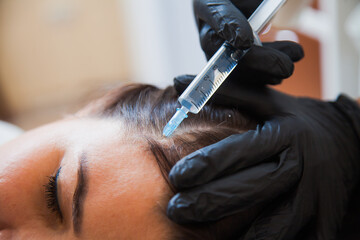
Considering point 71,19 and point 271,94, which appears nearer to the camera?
point 271,94

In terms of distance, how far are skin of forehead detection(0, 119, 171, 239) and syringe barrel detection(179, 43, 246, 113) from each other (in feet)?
0.47

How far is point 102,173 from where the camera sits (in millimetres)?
582

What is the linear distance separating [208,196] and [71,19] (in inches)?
119

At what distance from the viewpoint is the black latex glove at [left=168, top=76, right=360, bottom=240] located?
55 centimetres

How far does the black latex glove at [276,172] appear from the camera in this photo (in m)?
0.55

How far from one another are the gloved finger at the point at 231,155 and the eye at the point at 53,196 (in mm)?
245

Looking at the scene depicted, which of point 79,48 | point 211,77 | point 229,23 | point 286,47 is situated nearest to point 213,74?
point 211,77

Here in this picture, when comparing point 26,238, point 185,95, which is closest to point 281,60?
point 185,95

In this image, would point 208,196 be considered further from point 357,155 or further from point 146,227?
point 357,155

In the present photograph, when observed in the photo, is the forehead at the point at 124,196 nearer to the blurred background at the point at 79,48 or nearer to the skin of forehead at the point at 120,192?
the skin of forehead at the point at 120,192

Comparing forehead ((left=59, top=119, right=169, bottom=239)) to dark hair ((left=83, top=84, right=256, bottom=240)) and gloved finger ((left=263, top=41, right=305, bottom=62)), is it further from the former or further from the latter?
gloved finger ((left=263, top=41, right=305, bottom=62))

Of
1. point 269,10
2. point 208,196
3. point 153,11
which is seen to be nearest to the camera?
point 208,196

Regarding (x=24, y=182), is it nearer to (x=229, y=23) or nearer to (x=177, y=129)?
(x=177, y=129)

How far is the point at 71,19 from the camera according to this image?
10.1ft
